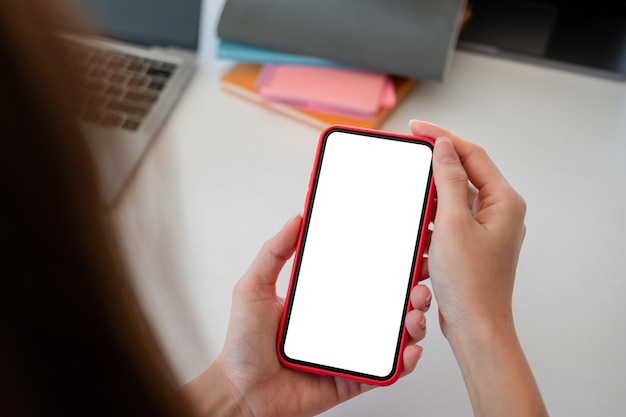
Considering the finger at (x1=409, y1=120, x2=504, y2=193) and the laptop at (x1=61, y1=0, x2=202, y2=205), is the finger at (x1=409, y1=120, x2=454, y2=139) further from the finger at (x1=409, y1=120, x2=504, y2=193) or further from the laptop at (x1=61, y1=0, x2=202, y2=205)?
the laptop at (x1=61, y1=0, x2=202, y2=205)

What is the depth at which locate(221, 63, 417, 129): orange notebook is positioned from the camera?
791 mm

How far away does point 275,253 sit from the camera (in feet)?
1.96

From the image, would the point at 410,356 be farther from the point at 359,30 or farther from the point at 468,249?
the point at 359,30

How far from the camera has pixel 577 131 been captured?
2.63ft

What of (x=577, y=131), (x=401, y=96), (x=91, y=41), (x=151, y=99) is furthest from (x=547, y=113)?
(x=91, y=41)

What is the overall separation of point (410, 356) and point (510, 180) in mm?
282

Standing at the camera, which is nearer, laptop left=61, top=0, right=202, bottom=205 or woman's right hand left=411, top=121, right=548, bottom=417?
woman's right hand left=411, top=121, right=548, bottom=417

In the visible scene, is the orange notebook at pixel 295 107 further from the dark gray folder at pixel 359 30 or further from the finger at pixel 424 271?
the finger at pixel 424 271

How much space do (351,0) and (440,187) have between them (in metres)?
0.38

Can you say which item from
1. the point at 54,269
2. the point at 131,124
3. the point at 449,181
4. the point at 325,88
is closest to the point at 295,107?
the point at 325,88

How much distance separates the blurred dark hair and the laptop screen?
0.61 m

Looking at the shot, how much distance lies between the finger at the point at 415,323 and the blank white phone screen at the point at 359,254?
0.04ft

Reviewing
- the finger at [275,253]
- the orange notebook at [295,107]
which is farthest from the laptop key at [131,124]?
the finger at [275,253]

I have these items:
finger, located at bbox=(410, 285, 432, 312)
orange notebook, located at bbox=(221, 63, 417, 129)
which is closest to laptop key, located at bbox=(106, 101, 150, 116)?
orange notebook, located at bbox=(221, 63, 417, 129)
